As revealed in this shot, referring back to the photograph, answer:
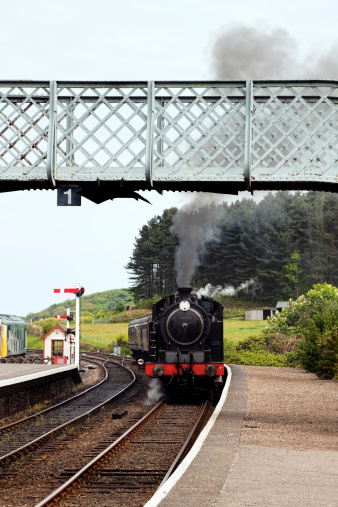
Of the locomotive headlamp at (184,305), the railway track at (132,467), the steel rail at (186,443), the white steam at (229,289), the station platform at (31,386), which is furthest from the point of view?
the white steam at (229,289)

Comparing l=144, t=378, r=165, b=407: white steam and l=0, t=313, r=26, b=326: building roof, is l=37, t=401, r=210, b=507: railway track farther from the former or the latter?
l=0, t=313, r=26, b=326: building roof

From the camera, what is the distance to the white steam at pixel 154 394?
21491 mm

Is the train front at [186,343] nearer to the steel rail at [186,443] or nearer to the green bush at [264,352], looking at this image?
the steel rail at [186,443]

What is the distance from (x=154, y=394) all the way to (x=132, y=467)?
12525mm

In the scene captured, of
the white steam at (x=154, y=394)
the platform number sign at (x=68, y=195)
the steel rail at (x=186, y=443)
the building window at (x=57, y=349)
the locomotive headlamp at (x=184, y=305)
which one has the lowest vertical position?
the white steam at (x=154, y=394)

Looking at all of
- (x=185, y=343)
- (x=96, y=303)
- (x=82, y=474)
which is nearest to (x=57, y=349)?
(x=185, y=343)

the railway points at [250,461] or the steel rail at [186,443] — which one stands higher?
the railway points at [250,461]

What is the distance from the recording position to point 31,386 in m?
20.8

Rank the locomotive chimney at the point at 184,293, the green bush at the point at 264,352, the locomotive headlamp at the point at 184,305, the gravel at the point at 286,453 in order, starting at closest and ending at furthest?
1. the gravel at the point at 286,453
2. the locomotive headlamp at the point at 184,305
3. the locomotive chimney at the point at 184,293
4. the green bush at the point at 264,352

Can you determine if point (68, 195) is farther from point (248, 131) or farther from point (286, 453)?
point (286, 453)

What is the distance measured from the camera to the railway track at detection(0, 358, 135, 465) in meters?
13.7

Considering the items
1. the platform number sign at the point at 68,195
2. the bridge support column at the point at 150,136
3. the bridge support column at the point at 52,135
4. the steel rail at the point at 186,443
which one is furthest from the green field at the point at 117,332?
the bridge support column at the point at 52,135

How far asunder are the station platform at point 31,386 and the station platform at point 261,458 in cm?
582

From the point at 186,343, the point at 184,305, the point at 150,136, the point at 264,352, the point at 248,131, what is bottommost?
the point at 264,352
